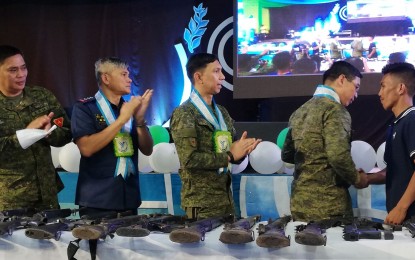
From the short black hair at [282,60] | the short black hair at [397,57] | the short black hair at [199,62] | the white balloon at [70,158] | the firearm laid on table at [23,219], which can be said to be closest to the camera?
the firearm laid on table at [23,219]

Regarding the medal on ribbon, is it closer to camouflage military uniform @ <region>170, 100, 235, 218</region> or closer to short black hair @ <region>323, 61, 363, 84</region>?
camouflage military uniform @ <region>170, 100, 235, 218</region>

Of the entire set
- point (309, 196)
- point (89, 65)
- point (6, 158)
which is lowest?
point (309, 196)

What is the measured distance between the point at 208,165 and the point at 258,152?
1.27 metres

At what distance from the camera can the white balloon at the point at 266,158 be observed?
412cm

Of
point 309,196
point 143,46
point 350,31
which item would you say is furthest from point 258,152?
point 143,46

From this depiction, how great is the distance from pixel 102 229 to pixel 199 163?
3.14 feet

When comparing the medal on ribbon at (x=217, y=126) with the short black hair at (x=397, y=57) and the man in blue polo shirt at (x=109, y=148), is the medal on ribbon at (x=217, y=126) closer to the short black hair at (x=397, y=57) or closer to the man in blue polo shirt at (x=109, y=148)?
the man in blue polo shirt at (x=109, y=148)

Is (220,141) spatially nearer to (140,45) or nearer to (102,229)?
(102,229)

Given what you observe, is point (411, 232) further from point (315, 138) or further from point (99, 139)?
point (99, 139)

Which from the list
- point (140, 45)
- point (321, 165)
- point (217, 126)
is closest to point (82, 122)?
point (217, 126)

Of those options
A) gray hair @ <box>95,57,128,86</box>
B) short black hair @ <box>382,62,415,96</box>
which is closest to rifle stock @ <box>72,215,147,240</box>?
gray hair @ <box>95,57,128,86</box>

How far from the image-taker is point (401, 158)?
9.47 feet

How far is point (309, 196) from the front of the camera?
3.02 m

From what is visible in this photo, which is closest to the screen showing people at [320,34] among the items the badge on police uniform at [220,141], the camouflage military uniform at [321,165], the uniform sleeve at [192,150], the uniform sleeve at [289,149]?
the uniform sleeve at [289,149]
